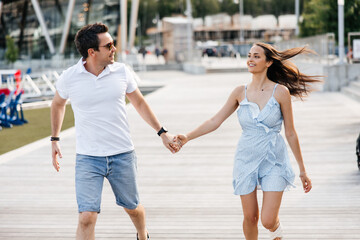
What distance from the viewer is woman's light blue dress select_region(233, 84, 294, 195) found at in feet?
13.8

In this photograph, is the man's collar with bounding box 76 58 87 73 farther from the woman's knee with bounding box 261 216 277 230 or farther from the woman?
the woman's knee with bounding box 261 216 277 230

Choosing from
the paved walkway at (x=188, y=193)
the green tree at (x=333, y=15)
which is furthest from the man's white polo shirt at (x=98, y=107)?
the green tree at (x=333, y=15)

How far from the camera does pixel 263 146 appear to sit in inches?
166

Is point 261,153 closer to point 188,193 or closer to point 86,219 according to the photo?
point 86,219

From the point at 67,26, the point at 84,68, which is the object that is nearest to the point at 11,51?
the point at 67,26

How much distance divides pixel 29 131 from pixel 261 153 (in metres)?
10.6

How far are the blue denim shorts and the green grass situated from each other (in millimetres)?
7108

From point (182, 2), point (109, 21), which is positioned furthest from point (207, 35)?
point (109, 21)

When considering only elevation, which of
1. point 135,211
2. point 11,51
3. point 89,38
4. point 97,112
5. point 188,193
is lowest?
point 188,193

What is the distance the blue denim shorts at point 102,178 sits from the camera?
4.19 meters

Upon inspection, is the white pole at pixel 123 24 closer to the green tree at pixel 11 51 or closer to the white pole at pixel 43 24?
the white pole at pixel 43 24

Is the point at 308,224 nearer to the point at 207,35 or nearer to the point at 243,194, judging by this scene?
the point at 243,194

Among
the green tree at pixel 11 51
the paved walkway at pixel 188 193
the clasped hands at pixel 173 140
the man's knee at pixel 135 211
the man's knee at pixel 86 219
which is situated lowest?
the paved walkway at pixel 188 193

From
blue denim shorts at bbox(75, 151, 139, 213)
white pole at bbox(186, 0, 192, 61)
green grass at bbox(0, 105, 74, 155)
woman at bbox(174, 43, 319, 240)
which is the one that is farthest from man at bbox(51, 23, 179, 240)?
white pole at bbox(186, 0, 192, 61)
